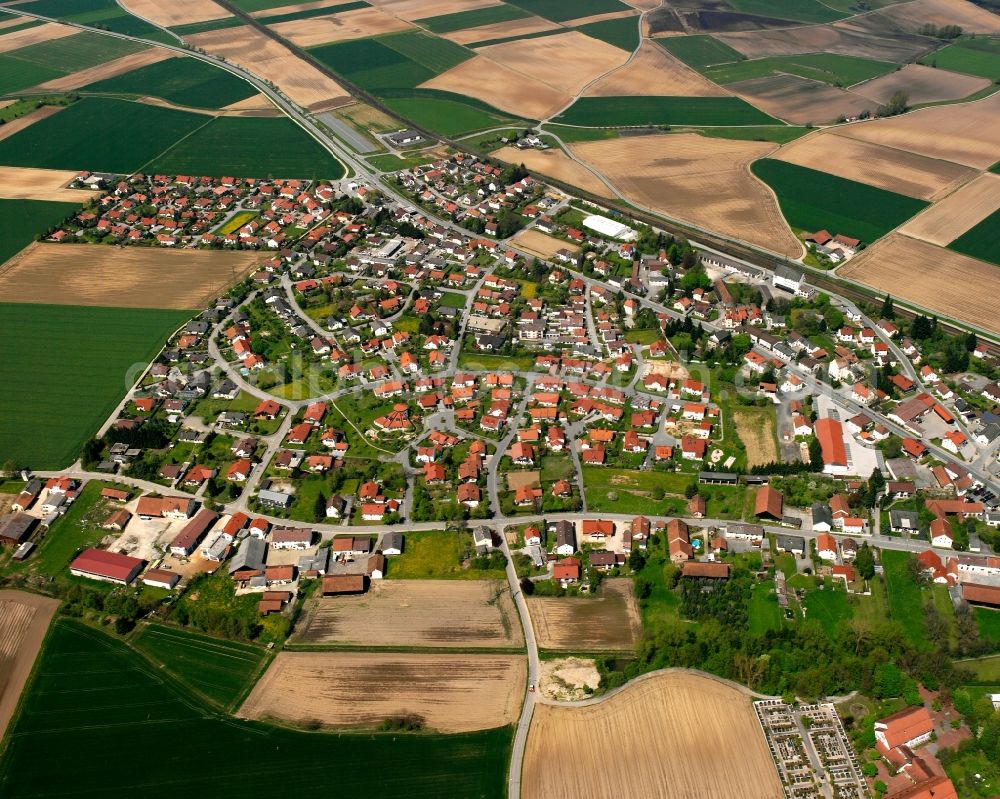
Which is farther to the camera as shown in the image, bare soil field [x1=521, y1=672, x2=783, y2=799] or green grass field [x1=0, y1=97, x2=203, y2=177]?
Answer: green grass field [x1=0, y1=97, x2=203, y2=177]

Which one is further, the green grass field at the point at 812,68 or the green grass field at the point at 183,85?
the green grass field at the point at 812,68

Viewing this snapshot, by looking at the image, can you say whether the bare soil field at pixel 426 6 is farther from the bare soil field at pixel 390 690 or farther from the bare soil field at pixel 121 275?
the bare soil field at pixel 390 690

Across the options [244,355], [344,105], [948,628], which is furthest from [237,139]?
[948,628]

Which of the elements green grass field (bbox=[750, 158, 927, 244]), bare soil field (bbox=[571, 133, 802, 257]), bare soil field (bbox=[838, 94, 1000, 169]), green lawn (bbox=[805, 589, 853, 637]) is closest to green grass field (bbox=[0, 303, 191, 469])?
green lawn (bbox=[805, 589, 853, 637])

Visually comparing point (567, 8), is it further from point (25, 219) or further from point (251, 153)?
point (25, 219)

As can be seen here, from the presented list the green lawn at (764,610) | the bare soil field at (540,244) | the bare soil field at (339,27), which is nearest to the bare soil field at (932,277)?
the bare soil field at (540,244)

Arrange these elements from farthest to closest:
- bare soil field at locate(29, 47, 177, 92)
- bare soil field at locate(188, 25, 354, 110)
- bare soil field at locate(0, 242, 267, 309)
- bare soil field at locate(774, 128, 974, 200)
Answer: bare soil field at locate(29, 47, 177, 92)
bare soil field at locate(188, 25, 354, 110)
bare soil field at locate(774, 128, 974, 200)
bare soil field at locate(0, 242, 267, 309)

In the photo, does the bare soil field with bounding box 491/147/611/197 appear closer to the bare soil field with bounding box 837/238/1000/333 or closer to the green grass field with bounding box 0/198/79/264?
the bare soil field with bounding box 837/238/1000/333
